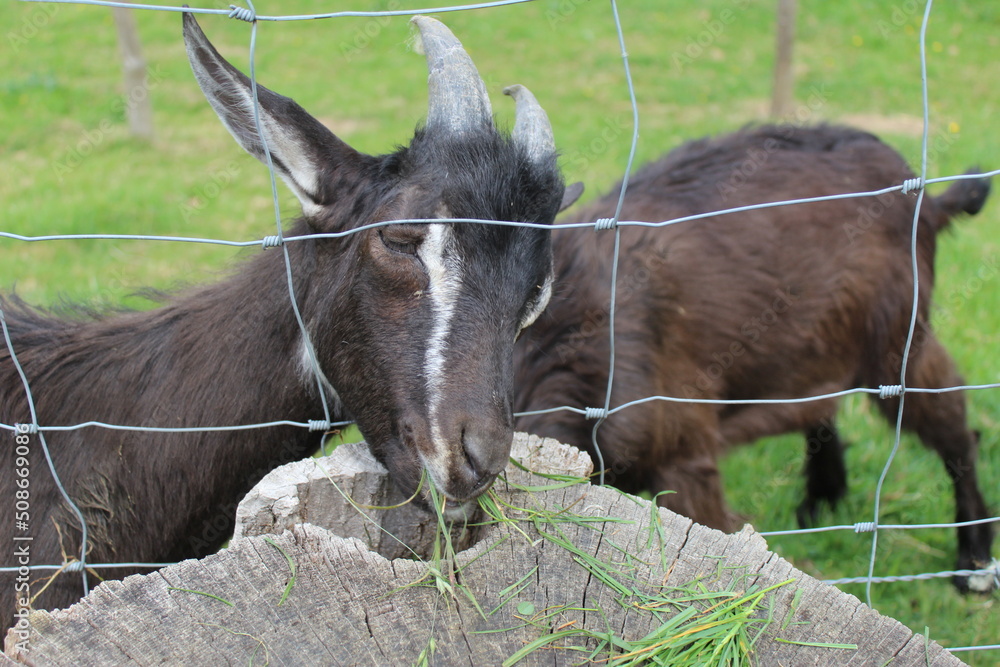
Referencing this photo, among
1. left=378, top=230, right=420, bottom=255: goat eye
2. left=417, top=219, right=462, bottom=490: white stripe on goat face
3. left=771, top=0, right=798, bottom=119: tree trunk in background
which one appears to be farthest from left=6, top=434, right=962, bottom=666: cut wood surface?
left=771, top=0, right=798, bottom=119: tree trunk in background

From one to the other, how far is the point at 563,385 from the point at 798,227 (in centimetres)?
136

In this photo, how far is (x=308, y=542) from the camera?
1.69m

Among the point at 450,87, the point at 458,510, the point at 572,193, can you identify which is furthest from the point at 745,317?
the point at 458,510

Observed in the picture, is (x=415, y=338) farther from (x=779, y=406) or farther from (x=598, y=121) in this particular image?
(x=598, y=121)

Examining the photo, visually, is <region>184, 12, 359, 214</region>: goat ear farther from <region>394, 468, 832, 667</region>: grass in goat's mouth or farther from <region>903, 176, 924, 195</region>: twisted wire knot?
<region>903, 176, 924, 195</region>: twisted wire knot

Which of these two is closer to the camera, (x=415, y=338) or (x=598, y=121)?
(x=415, y=338)

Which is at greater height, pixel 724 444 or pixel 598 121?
pixel 598 121

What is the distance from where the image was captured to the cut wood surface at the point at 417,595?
1614mm

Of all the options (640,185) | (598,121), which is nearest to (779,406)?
(640,185)

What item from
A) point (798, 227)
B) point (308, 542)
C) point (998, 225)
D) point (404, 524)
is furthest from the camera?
point (998, 225)

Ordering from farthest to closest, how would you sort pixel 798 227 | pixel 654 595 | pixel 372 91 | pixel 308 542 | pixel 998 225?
1. pixel 372 91
2. pixel 998 225
3. pixel 798 227
4. pixel 654 595
5. pixel 308 542

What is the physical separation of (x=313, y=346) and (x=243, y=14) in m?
0.85

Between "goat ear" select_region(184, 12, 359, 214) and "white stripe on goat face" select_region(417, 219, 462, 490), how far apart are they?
38 centimetres

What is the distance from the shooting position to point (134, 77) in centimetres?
848
